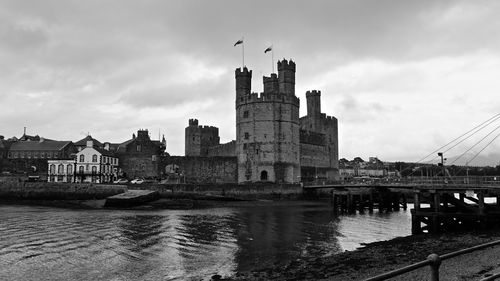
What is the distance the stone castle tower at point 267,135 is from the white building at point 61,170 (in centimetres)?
2129

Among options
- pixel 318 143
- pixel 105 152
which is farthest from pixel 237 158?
pixel 318 143

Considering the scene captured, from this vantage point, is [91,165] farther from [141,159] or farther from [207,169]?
[207,169]

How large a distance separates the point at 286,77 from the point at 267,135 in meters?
9.04

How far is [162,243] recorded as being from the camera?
55.9ft

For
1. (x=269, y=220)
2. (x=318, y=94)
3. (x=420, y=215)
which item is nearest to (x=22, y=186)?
(x=269, y=220)

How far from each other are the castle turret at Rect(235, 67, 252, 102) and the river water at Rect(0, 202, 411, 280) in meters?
29.8

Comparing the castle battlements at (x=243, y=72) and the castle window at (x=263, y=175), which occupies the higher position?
the castle battlements at (x=243, y=72)

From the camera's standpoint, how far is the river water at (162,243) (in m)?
12.5

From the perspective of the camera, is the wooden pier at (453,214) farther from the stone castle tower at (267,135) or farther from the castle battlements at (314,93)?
the castle battlements at (314,93)

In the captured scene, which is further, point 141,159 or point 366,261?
point 141,159

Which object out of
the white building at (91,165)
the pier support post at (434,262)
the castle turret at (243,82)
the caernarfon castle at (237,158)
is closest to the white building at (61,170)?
the caernarfon castle at (237,158)

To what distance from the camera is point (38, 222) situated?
23078 mm

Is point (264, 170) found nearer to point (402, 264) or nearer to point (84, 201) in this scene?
point (84, 201)

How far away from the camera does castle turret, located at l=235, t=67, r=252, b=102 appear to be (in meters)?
54.7
